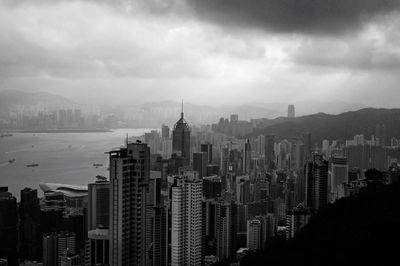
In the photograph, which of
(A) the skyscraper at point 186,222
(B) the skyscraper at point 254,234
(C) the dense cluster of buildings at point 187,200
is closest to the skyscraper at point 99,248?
(C) the dense cluster of buildings at point 187,200

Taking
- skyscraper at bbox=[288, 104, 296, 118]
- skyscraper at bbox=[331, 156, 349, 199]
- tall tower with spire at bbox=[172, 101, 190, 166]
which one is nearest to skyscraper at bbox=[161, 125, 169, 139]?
tall tower with spire at bbox=[172, 101, 190, 166]

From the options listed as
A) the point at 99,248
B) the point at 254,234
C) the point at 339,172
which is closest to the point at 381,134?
the point at 339,172

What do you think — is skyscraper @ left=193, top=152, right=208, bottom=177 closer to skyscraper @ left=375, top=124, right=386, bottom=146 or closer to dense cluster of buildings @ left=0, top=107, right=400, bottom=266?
dense cluster of buildings @ left=0, top=107, right=400, bottom=266

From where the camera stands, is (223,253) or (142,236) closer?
(142,236)

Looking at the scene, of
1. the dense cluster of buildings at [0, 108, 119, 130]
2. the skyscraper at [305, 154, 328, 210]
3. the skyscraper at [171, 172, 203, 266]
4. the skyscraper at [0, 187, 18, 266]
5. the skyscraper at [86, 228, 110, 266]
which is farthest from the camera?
the skyscraper at [305, 154, 328, 210]

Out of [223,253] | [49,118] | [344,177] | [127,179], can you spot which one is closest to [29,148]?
[49,118]

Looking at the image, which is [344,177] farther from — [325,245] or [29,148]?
[29,148]
